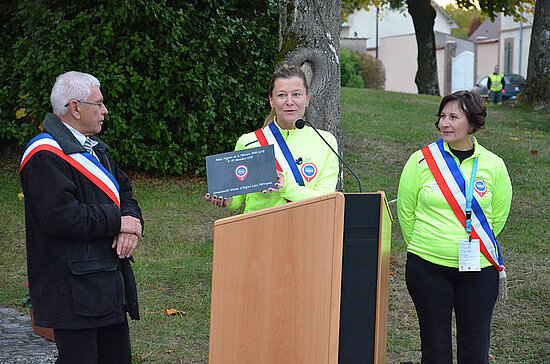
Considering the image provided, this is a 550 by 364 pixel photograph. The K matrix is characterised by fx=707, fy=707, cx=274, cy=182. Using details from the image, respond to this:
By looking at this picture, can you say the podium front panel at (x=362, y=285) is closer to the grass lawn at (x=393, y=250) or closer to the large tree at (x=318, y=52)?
the grass lawn at (x=393, y=250)

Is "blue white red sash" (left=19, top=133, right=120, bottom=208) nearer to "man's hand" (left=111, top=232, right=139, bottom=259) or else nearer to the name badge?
"man's hand" (left=111, top=232, right=139, bottom=259)

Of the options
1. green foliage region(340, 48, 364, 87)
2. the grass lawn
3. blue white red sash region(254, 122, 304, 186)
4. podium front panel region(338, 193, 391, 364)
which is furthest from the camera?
green foliage region(340, 48, 364, 87)

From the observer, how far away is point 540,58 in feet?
53.9

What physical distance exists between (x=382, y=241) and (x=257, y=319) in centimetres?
68

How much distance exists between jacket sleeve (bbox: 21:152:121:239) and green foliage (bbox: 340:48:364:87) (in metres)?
27.9

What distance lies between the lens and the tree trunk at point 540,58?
1622cm

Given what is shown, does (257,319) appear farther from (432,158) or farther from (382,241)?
(432,158)

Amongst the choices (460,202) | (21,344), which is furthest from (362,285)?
(21,344)

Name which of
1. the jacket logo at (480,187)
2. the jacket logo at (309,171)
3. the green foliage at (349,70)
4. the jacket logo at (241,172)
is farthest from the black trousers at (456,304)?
the green foliage at (349,70)

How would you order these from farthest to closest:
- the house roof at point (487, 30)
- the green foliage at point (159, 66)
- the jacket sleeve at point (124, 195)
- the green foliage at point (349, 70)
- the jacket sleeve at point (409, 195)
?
the house roof at point (487, 30) < the green foliage at point (349, 70) < the green foliage at point (159, 66) < the jacket sleeve at point (409, 195) < the jacket sleeve at point (124, 195)

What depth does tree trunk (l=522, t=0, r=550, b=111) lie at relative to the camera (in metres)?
16.2

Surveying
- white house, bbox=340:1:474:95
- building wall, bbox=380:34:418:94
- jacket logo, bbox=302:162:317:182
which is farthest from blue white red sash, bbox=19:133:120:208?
building wall, bbox=380:34:418:94

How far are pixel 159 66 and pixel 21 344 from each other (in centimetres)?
507

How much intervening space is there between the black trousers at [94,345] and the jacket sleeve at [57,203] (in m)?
0.51
